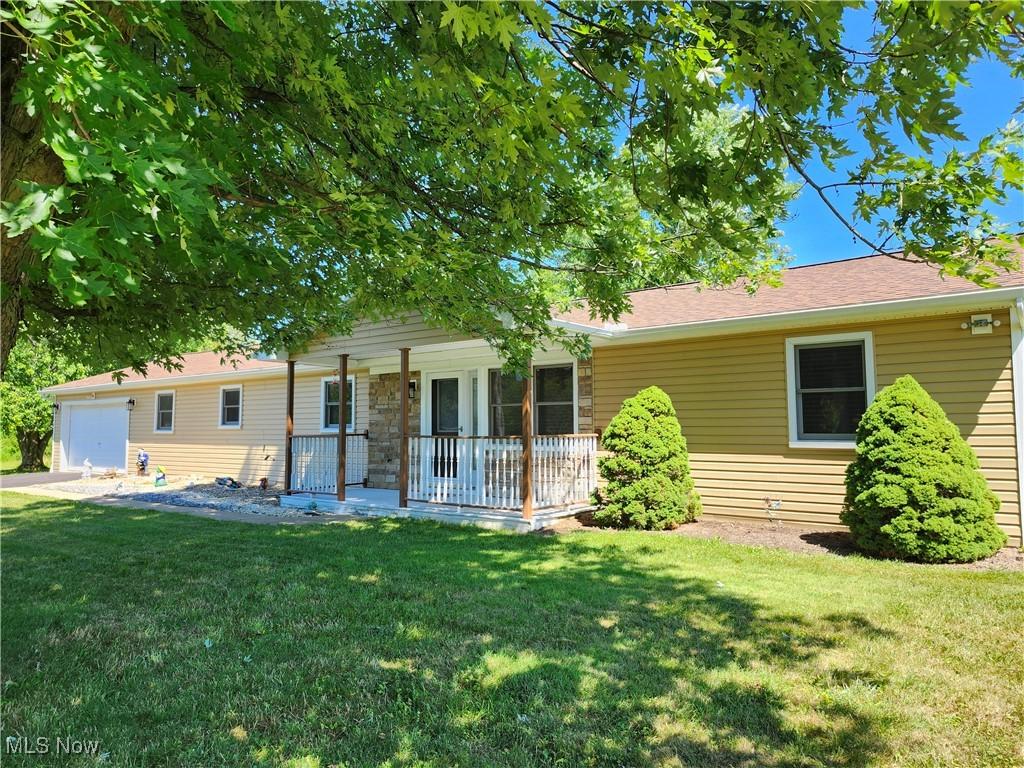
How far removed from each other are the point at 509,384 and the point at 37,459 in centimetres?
2418

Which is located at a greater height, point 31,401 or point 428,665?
point 31,401

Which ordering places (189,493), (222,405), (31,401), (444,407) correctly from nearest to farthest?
(444,407), (189,493), (222,405), (31,401)

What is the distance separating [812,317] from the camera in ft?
26.7

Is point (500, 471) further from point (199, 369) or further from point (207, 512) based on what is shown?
point (199, 369)

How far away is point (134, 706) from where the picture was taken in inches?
125

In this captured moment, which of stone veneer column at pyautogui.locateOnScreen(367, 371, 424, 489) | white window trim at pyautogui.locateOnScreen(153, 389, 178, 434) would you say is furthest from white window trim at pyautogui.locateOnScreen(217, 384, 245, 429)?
stone veneer column at pyautogui.locateOnScreen(367, 371, 424, 489)

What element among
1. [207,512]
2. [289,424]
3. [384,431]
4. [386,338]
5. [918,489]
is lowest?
[207,512]

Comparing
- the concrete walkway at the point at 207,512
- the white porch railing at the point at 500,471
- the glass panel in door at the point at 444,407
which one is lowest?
the concrete walkway at the point at 207,512

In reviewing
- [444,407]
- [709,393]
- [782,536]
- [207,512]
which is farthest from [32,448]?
[782,536]

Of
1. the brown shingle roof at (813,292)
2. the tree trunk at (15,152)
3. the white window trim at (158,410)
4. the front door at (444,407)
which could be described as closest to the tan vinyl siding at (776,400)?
the brown shingle roof at (813,292)

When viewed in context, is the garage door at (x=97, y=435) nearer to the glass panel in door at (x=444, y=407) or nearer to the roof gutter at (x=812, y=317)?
the glass panel in door at (x=444, y=407)

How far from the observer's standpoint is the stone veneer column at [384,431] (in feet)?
42.2

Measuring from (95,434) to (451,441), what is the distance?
57.0 feet

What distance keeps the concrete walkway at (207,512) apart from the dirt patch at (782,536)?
3.97 m
